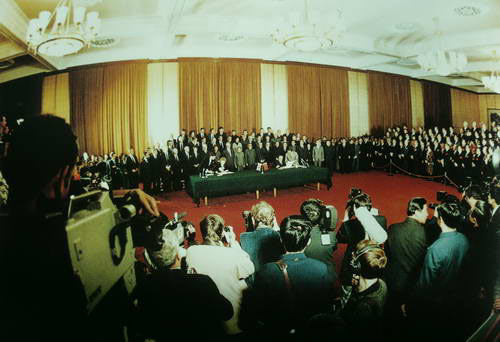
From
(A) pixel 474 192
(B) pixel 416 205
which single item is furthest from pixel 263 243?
(A) pixel 474 192

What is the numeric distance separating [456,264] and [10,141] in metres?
2.46

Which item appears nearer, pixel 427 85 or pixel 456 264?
pixel 456 264

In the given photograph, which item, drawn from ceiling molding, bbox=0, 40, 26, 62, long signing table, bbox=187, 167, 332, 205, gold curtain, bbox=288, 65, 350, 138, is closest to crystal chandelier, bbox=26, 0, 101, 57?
ceiling molding, bbox=0, 40, 26, 62

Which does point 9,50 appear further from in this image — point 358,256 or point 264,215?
point 358,256

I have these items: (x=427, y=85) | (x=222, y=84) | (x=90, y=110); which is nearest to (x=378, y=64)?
(x=427, y=85)

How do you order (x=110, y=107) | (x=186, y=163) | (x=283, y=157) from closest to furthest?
1. (x=186, y=163)
2. (x=283, y=157)
3. (x=110, y=107)

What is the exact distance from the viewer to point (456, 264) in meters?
2.04

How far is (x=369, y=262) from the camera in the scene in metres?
1.55

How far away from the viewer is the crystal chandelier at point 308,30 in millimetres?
5551

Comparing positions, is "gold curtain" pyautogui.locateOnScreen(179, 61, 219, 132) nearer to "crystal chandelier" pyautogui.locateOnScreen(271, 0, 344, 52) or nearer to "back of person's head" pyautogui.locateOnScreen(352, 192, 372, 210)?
"crystal chandelier" pyautogui.locateOnScreen(271, 0, 344, 52)

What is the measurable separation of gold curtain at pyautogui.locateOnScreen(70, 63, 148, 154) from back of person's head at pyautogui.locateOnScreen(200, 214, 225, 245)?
8.48 metres

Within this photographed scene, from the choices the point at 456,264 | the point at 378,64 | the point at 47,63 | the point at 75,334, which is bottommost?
the point at 456,264

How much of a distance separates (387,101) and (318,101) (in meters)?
3.72

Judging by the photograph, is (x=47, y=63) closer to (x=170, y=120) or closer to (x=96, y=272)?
(x=170, y=120)
